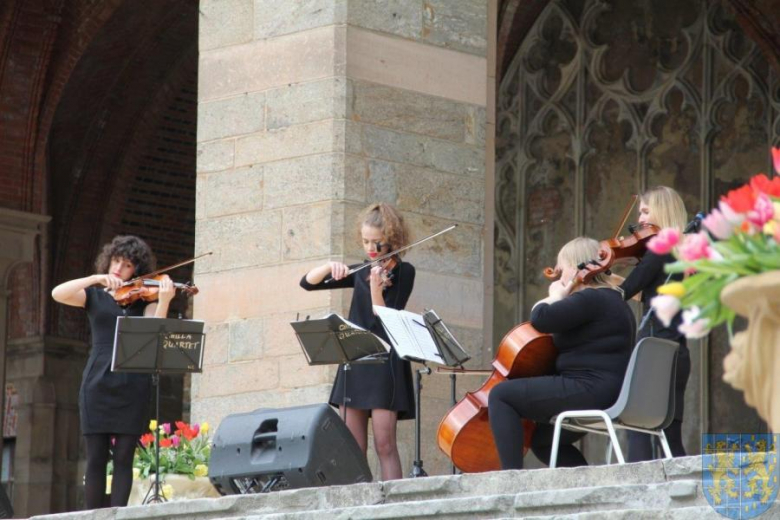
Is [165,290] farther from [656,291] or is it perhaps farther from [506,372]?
[656,291]

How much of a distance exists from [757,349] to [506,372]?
137 inches

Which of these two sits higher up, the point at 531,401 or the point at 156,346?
the point at 156,346

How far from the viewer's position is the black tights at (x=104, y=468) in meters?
7.61

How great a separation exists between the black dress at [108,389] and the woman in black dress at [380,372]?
0.88 metres

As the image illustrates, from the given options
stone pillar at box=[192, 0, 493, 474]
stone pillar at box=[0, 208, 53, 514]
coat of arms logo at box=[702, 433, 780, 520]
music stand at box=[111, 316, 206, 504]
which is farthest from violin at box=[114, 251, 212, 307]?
stone pillar at box=[0, 208, 53, 514]

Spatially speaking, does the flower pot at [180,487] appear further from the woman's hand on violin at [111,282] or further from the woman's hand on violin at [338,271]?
the woman's hand on violin at [338,271]

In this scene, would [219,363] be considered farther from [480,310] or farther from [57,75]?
[57,75]

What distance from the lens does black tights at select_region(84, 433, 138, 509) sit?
7.61m

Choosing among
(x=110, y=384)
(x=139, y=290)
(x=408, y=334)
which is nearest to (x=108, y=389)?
(x=110, y=384)

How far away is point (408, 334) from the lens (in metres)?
7.16

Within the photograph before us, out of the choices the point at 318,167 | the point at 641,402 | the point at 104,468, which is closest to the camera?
the point at 641,402

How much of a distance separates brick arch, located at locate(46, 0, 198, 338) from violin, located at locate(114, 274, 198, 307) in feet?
33.1

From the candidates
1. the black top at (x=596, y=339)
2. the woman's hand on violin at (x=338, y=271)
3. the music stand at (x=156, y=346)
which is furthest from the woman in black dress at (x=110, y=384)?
the black top at (x=596, y=339)

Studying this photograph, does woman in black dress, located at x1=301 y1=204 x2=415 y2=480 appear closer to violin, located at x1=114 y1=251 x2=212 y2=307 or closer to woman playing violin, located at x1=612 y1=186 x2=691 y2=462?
violin, located at x1=114 y1=251 x2=212 y2=307
